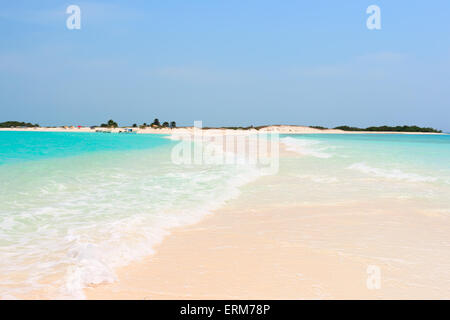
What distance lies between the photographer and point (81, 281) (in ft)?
11.5

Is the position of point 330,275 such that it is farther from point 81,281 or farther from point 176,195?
point 176,195

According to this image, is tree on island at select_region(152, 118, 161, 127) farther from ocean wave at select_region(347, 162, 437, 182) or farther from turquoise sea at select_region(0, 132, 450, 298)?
ocean wave at select_region(347, 162, 437, 182)

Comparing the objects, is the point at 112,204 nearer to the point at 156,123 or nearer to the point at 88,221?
the point at 88,221

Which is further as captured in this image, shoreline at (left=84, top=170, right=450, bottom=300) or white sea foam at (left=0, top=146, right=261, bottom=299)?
white sea foam at (left=0, top=146, right=261, bottom=299)

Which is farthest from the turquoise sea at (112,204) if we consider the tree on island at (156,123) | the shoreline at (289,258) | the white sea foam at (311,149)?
the tree on island at (156,123)

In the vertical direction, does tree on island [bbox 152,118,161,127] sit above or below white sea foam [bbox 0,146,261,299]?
above

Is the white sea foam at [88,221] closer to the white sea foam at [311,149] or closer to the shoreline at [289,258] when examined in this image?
the shoreline at [289,258]

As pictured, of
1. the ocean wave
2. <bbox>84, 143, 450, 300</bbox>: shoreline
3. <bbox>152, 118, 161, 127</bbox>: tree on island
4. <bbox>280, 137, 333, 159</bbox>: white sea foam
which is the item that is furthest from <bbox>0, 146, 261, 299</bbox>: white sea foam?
<bbox>152, 118, 161, 127</bbox>: tree on island

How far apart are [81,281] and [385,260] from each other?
3.49 m

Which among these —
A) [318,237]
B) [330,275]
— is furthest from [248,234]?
[330,275]

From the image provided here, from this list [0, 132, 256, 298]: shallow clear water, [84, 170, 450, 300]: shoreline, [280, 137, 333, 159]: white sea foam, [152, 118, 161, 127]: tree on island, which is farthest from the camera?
[152, 118, 161, 127]: tree on island

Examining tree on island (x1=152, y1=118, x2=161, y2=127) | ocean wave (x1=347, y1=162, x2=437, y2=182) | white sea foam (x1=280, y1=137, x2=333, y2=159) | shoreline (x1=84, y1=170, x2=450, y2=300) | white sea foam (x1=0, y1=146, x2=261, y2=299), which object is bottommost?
shoreline (x1=84, y1=170, x2=450, y2=300)
